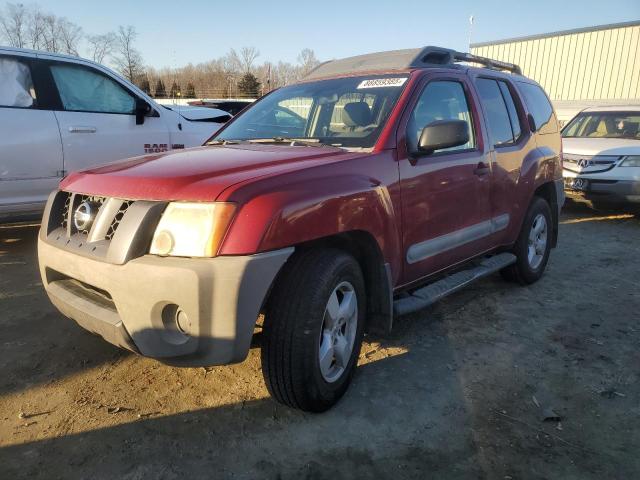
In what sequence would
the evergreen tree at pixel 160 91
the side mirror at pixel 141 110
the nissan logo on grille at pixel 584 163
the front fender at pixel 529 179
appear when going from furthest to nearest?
the evergreen tree at pixel 160 91
the nissan logo on grille at pixel 584 163
the side mirror at pixel 141 110
the front fender at pixel 529 179

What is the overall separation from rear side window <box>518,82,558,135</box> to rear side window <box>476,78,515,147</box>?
50 cm

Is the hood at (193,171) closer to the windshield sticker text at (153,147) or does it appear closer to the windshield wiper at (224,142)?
the windshield wiper at (224,142)

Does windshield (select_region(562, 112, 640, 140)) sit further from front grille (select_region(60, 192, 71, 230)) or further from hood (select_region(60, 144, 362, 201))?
front grille (select_region(60, 192, 71, 230))

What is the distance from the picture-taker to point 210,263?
2.01 metres

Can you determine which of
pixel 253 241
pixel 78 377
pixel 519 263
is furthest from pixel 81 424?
pixel 519 263

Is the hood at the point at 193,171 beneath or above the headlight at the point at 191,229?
above

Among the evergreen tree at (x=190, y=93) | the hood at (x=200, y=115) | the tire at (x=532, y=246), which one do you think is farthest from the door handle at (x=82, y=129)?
the evergreen tree at (x=190, y=93)

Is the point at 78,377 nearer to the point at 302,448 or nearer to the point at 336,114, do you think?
the point at 302,448

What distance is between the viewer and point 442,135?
2.84m

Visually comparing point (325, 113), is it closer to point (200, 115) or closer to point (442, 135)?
point (442, 135)

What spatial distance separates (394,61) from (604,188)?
5294mm

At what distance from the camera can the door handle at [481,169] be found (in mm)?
3537

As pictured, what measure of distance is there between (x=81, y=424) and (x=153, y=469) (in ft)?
1.80

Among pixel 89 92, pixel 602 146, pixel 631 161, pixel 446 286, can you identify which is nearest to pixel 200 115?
pixel 89 92
